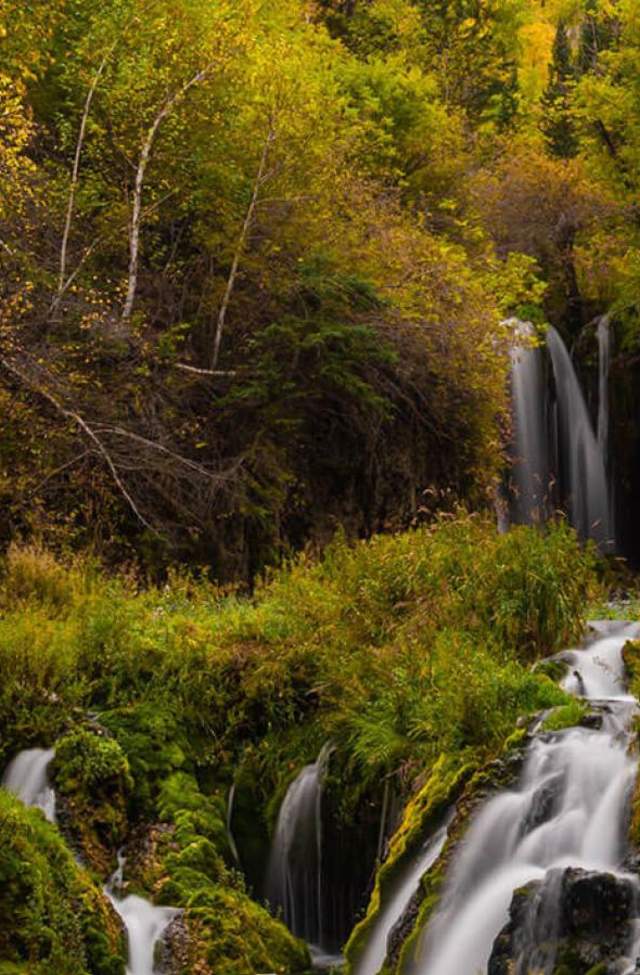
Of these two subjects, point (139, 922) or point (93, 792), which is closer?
point (139, 922)

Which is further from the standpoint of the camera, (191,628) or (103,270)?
(103,270)

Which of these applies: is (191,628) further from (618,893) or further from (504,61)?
(504,61)

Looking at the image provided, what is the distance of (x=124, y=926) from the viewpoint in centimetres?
799

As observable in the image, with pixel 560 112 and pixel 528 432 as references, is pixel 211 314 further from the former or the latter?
pixel 560 112

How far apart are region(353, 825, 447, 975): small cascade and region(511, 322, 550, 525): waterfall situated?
15.2 metres

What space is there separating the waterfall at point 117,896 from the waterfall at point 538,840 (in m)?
2.03

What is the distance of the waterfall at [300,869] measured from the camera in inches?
372

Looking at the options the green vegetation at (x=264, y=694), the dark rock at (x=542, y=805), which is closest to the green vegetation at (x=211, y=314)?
the green vegetation at (x=264, y=694)

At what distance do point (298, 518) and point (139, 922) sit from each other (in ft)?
32.3

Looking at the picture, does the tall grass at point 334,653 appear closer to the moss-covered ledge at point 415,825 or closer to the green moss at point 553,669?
the green moss at point 553,669

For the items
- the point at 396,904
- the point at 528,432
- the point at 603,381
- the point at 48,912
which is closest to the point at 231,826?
the point at 396,904

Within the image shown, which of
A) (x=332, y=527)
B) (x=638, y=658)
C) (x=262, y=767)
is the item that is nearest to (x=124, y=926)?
(x=262, y=767)

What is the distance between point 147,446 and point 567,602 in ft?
22.3

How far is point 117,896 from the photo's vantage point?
8.54 m
